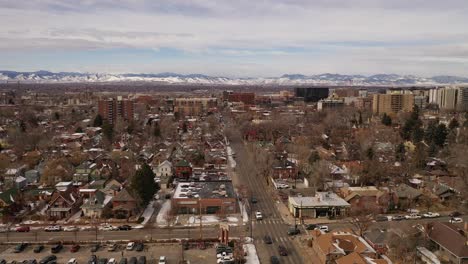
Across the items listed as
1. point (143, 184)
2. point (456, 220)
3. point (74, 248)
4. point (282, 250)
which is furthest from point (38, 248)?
point (456, 220)

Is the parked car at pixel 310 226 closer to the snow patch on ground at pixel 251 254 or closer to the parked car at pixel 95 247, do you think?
the snow patch on ground at pixel 251 254

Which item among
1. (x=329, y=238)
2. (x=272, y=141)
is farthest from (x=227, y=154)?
(x=329, y=238)

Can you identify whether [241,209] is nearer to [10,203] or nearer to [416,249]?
[416,249]

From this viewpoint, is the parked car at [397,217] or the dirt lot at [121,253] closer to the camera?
the dirt lot at [121,253]

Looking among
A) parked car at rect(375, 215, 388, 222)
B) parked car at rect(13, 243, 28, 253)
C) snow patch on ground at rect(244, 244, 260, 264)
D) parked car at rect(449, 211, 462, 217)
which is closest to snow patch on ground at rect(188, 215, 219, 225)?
snow patch on ground at rect(244, 244, 260, 264)

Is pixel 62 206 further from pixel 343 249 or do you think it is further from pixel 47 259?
pixel 343 249

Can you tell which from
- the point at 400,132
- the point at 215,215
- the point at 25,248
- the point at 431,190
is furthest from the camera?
the point at 400,132

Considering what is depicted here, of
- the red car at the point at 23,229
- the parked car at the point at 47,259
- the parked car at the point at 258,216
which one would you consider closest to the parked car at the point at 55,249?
the parked car at the point at 47,259

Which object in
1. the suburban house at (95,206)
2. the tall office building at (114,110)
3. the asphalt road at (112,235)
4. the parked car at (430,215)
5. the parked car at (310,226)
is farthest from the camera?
the tall office building at (114,110)
